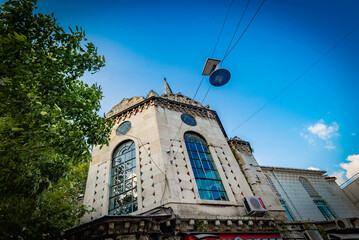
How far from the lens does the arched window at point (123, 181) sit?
9.95m

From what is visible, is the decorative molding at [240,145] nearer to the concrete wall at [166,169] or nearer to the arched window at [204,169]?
the concrete wall at [166,169]

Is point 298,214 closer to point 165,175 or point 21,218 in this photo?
point 165,175

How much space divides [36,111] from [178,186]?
22.8 feet

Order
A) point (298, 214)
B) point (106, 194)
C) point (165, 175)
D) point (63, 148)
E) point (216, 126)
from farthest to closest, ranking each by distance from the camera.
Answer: point (298, 214)
point (216, 126)
point (106, 194)
point (165, 175)
point (63, 148)

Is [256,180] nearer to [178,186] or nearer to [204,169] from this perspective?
[204,169]

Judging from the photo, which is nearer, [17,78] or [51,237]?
[17,78]

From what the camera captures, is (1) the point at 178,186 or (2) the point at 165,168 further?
(2) the point at 165,168

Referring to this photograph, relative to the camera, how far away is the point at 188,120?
47.3 ft

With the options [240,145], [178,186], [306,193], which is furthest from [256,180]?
[306,193]

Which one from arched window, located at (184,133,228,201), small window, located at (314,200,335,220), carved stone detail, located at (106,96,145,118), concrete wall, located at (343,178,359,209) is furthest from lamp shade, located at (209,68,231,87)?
concrete wall, located at (343,178,359,209)

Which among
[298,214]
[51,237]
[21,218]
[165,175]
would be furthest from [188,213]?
[298,214]

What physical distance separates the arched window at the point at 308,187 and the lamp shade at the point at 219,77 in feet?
60.0

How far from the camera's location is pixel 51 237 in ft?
25.3

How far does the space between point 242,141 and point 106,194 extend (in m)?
11.3
